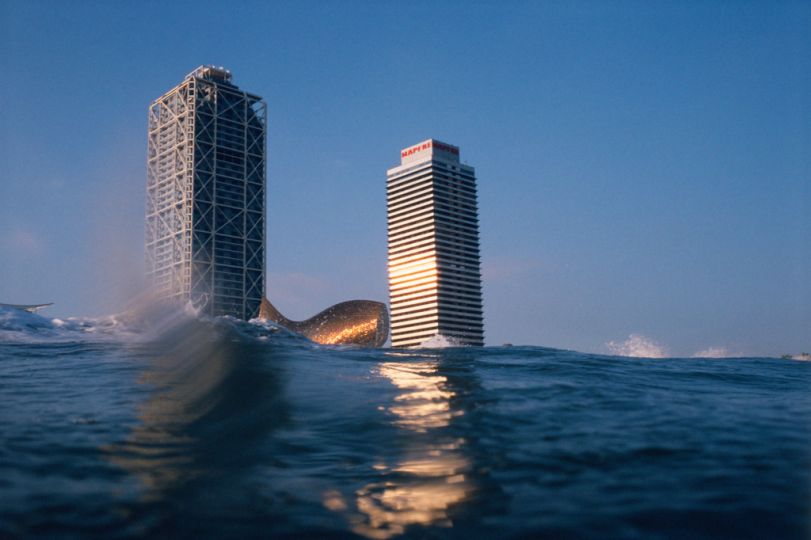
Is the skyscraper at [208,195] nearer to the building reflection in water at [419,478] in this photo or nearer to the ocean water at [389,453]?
the ocean water at [389,453]

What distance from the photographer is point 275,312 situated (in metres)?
120

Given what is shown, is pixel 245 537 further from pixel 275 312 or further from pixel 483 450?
pixel 275 312

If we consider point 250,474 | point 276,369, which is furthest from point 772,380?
point 250,474

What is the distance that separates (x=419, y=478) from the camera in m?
6.36

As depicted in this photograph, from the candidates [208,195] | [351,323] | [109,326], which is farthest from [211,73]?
[109,326]

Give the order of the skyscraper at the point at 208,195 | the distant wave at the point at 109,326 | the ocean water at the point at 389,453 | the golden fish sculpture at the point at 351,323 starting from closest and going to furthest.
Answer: the ocean water at the point at 389,453
the distant wave at the point at 109,326
the golden fish sculpture at the point at 351,323
the skyscraper at the point at 208,195

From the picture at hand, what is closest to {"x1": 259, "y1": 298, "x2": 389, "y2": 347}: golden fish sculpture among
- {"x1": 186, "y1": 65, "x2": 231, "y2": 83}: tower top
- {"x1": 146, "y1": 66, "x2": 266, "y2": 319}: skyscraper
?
{"x1": 146, "y1": 66, "x2": 266, "y2": 319}: skyscraper

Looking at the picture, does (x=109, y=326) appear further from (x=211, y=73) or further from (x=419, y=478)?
(x=211, y=73)

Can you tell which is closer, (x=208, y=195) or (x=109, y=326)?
(x=109, y=326)

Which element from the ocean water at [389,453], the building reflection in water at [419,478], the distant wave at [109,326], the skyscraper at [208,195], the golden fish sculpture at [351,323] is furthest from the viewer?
the skyscraper at [208,195]

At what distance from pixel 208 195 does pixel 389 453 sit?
6757 inches

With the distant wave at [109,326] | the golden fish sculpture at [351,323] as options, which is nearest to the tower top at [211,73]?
the golden fish sculpture at [351,323]

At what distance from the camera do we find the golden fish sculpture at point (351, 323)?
119 m

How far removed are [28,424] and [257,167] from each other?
593 ft
